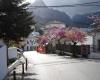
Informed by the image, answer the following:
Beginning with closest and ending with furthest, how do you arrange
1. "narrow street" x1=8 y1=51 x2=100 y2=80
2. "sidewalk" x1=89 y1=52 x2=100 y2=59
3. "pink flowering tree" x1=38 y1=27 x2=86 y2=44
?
"narrow street" x1=8 y1=51 x2=100 y2=80
"sidewalk" x1=89 y1=52 x2=100 y2=59
"pink flowering tree" x1=38 y1=27 x2=86 y2=44

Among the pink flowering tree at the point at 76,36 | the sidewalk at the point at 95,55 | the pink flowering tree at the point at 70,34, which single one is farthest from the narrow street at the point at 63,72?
the pink flowering tree at the point at 70,34

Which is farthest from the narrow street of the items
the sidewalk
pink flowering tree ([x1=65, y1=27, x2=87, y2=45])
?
pink flowering tree ([x1=65, y1=27, x2=87, y2=45])

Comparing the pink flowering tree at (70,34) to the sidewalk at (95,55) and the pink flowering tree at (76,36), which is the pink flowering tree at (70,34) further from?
the sidewalk at (95,55)

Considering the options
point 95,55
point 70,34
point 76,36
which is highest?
point 70,34

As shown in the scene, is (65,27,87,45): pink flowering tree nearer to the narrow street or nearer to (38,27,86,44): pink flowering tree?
(38,27,86,44): pink flowering tree

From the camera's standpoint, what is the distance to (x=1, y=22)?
78.8 feet

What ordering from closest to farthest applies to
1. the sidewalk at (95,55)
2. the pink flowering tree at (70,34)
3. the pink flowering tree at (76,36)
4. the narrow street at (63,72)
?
1. the narrow street at (63,72)
2. the sidewalk at (95,55)
3. the pink flowering tree at (76,36)
4. the pink flowering tree at (70,34)

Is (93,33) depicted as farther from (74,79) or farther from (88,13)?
(74,79)

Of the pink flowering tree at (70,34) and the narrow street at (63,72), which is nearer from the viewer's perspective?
the narrow street at (63,72)

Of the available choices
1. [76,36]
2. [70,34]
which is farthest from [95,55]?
[70,34]

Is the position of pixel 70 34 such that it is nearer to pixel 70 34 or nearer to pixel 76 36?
pixel 70 34

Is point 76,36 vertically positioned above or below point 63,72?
above

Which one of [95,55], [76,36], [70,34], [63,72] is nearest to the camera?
[63,72]

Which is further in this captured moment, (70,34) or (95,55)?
(70,34)
